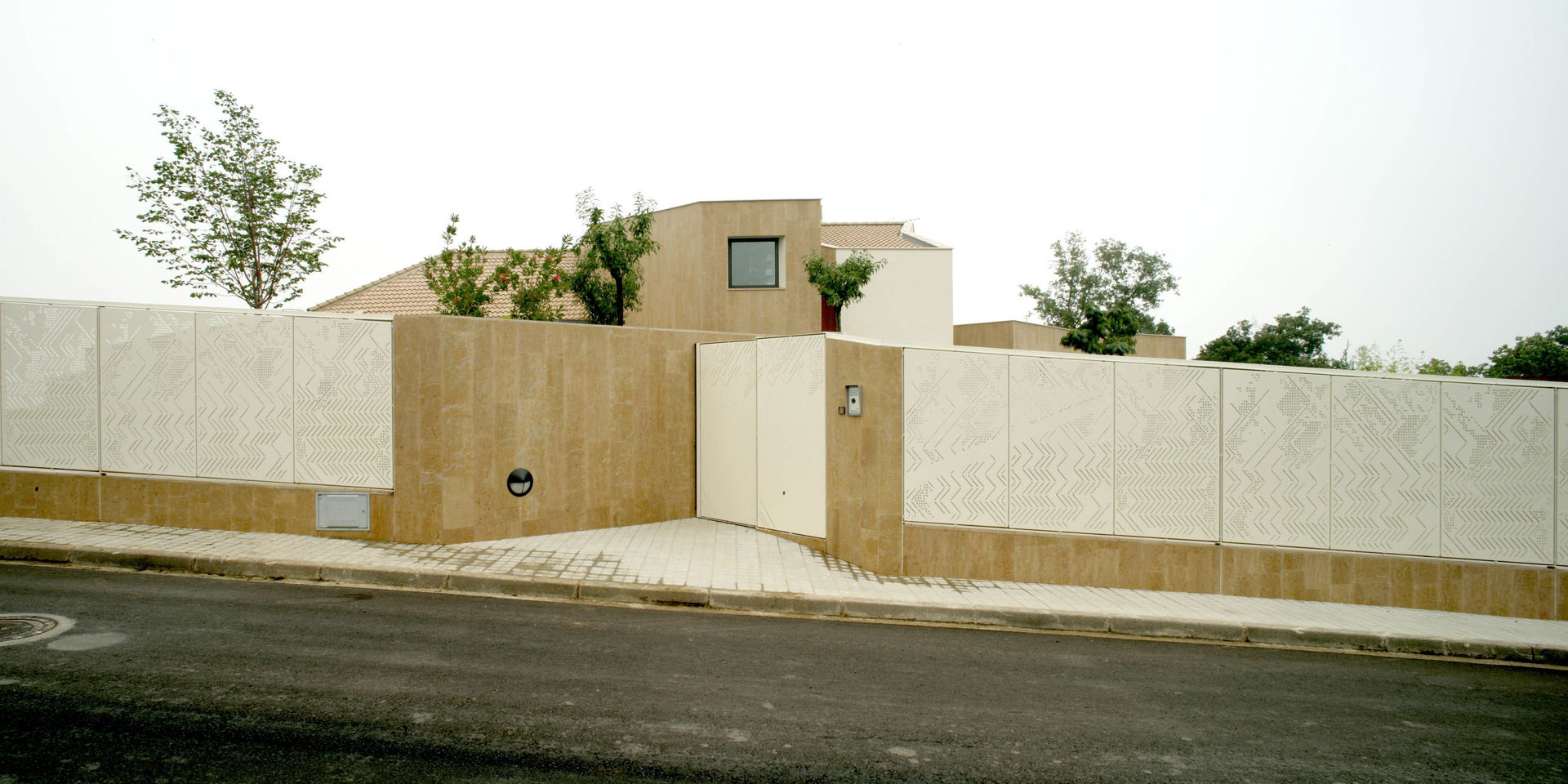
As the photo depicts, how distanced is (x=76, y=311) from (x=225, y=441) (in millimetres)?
2478

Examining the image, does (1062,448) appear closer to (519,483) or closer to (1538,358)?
(519,483)

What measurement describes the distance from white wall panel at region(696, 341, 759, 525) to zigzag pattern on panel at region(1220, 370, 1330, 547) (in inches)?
226

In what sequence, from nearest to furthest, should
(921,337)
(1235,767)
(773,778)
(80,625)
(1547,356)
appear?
(773,778) → (1235,767) → (80,625) → (921,337) → (1547,356)

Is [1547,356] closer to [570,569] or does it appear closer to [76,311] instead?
[570,569]

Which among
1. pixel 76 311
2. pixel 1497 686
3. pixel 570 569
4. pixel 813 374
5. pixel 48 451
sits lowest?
pixel 1497 686

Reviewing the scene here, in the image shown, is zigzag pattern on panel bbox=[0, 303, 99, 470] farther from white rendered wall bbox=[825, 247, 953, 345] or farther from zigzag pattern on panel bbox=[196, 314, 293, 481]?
white rendered wall bbox=[825, 247, 953, 345]

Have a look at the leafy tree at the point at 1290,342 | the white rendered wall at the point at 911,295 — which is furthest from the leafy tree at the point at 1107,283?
the white rendered wall at the point at 911,295

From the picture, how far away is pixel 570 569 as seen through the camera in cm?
729

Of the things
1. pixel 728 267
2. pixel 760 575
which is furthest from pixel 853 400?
pixel 728 267

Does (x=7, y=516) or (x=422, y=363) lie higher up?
(x=422, y=363)

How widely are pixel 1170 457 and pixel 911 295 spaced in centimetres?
1452

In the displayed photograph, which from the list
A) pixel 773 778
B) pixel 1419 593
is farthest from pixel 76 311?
pixel 1419 593

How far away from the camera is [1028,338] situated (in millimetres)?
27203

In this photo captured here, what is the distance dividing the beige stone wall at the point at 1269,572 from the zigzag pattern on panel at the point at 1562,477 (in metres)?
0.29
